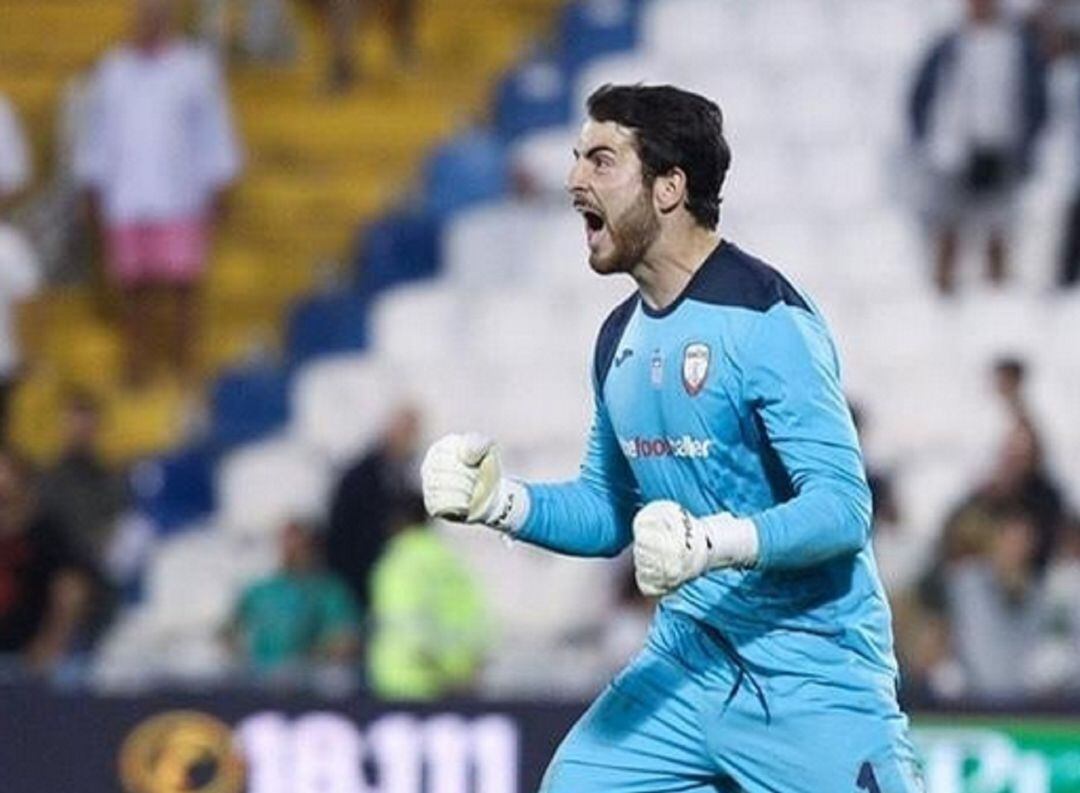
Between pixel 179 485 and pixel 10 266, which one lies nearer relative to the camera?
pixel 10 266

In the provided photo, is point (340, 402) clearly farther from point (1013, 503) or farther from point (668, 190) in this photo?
point (668, 190)

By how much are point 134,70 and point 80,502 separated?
2.07 meters

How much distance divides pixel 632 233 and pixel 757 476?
54cm

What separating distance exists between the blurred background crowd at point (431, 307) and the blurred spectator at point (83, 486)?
0.02 metres

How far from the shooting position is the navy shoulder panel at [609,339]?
7.48 meters

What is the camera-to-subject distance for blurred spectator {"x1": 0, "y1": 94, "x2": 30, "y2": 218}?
49.1 feet

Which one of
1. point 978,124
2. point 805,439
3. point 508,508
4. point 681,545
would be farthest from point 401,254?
point 681,545

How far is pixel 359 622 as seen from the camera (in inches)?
517

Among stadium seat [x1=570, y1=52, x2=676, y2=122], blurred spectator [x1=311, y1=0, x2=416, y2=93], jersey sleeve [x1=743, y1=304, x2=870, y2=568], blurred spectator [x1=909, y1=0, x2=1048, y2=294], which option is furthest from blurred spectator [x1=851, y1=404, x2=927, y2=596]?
jersey sleeve [x1=743, y1=304, x2=870, y2=568]

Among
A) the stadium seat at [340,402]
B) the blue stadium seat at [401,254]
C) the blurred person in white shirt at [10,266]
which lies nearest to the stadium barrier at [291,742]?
the blurred person in white shirt at [10,266]

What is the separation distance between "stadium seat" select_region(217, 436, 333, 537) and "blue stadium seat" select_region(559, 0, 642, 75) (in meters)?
2.50

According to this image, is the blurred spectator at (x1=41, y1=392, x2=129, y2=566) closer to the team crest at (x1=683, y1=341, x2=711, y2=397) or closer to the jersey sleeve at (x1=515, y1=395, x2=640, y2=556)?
the jersey sleeve at (x1=515, y1=395, x2=640, y2=556)

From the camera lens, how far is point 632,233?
284 inches

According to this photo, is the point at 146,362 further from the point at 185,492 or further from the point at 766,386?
the point at 766,386
